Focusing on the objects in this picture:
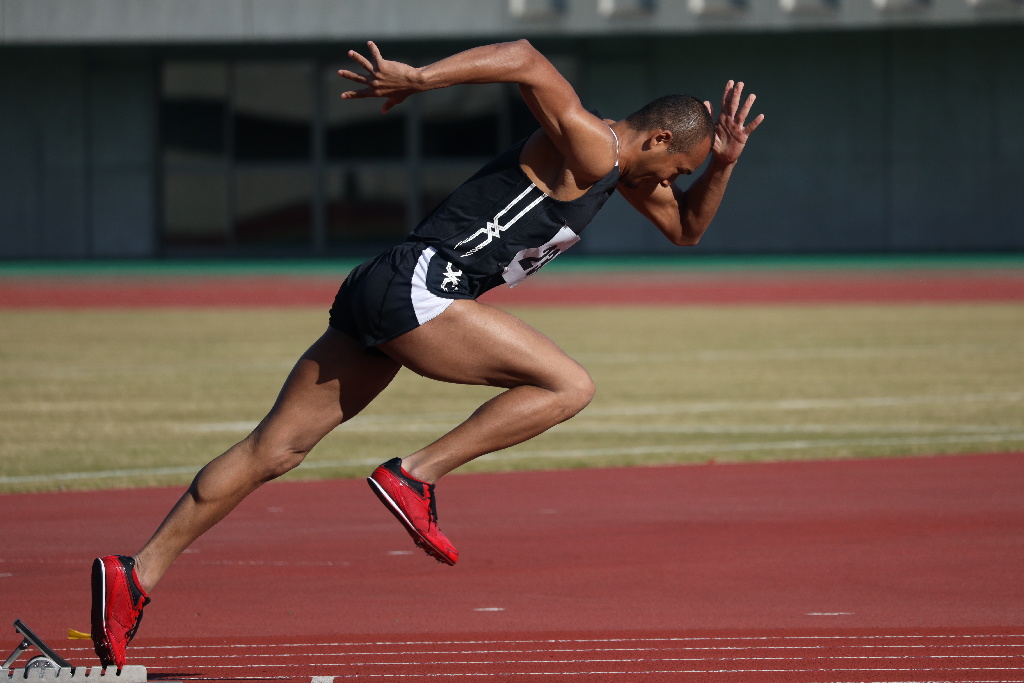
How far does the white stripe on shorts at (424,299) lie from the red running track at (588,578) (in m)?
1.35

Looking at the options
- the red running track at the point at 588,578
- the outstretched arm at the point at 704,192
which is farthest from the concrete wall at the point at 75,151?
the outstretched arm at the point at 704,192

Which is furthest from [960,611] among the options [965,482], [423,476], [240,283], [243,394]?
[240,283]

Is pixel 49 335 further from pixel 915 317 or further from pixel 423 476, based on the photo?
pixel 423 476

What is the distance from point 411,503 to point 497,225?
3.48 feet

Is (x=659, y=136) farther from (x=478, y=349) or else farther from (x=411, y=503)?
(x=411, y=503)

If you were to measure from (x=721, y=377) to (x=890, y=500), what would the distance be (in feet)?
22.4

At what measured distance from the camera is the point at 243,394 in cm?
1487

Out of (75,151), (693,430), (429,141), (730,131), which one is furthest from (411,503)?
(75,151)

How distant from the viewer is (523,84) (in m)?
5.03

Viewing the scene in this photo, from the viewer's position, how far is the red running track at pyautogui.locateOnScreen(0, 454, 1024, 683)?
5.71 meters

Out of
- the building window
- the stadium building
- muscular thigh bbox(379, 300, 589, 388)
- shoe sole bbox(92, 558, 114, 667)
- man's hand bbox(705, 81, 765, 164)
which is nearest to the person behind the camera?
shoe sole bbox(92, 558, 114, 667)

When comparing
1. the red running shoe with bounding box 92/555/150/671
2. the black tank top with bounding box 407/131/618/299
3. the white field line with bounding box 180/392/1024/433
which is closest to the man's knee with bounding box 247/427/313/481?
the red running shoe with bounding box 92/555/150/671

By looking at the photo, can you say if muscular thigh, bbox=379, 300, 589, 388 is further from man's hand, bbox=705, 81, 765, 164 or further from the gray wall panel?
the gray wall panel

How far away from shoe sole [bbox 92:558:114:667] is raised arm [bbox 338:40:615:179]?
193cm
